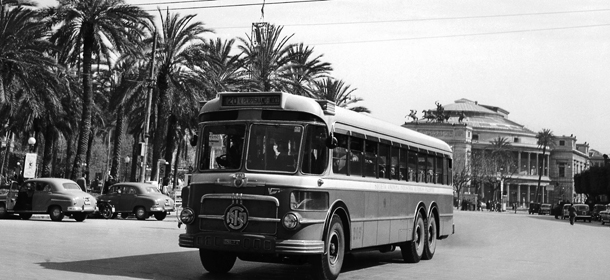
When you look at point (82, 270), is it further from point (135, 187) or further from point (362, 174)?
point (135, 187)

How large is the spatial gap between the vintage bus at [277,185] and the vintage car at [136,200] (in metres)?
20.7

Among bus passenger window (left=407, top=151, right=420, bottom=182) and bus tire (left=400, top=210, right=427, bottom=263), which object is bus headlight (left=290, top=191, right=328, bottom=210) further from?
bus tire (left=400, top=210, right=427, bottom=263)

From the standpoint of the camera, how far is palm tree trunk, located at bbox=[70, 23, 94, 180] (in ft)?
115

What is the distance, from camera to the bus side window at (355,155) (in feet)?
43.4

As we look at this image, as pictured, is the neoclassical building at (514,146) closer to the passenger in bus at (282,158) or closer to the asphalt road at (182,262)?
the asphalt road at (182,262)

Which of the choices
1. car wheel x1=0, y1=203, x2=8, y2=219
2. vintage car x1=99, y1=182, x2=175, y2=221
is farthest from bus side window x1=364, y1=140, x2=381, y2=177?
vintage car x1=99, y1=182, x2=175, y2=221

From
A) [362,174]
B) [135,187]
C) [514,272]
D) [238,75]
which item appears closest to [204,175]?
[362,174]

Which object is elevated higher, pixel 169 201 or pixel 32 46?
pixel 32 46

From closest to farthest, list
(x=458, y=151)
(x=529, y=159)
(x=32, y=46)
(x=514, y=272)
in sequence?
(x=514, y=272) → (x=32, y=46) → (x=458, y=151) → (x=529, y=159)

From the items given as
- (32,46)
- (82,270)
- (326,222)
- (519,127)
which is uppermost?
(519,127)

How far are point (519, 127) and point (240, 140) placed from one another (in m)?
167

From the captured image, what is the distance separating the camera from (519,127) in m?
172

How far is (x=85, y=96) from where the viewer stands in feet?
120

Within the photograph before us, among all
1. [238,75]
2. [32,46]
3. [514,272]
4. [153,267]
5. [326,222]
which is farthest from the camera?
[238,75]
